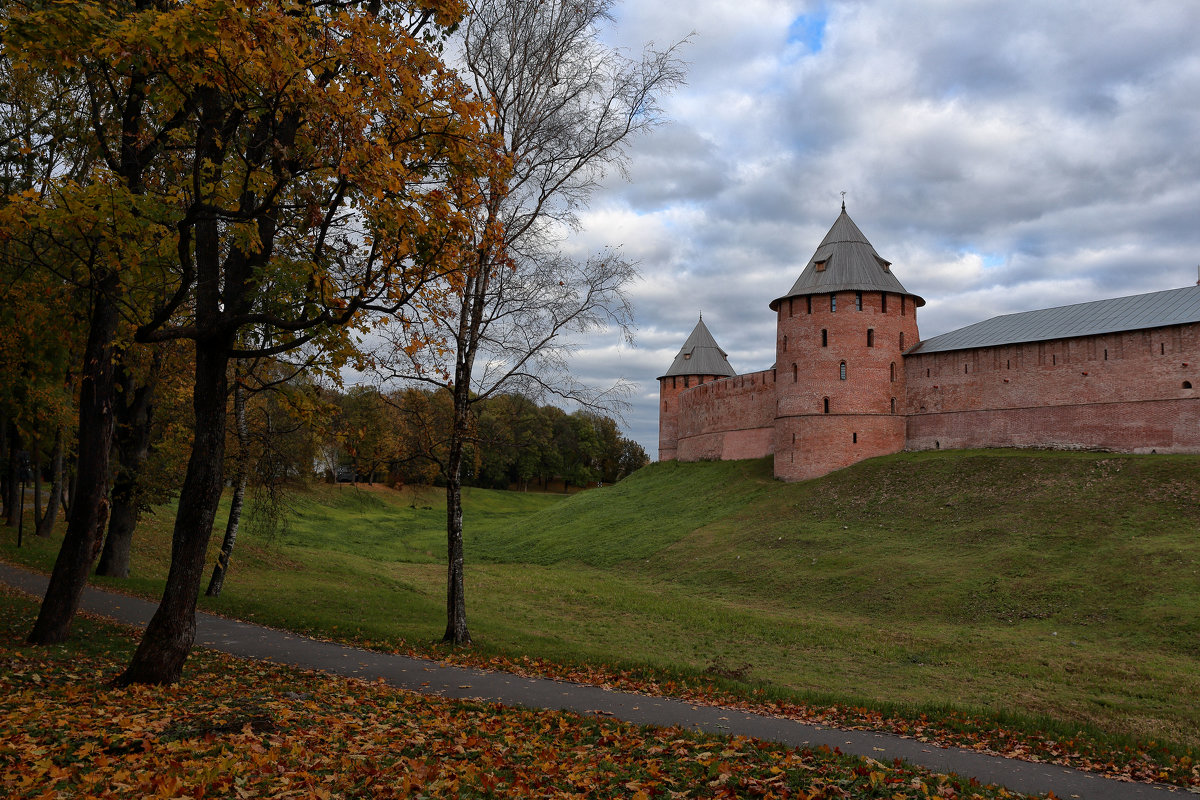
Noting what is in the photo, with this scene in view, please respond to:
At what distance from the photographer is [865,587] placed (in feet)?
75.8

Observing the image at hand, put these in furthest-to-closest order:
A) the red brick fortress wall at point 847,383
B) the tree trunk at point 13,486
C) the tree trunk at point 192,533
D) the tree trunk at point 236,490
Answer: the red brick fortress wall at point 847,383, the tree trunk at point 13,486, the tree trunk at point 236,490, the tree trunk at point 192,533

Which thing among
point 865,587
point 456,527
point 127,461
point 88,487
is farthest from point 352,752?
point 865,587

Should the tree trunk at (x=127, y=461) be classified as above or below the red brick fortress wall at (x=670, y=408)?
below

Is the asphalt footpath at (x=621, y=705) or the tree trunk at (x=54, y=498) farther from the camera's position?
the tree trunk at (x=54, y=498)

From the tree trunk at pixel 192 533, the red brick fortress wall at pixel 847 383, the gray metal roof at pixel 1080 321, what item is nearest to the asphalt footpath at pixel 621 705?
the tree trunk at pixel 192 533

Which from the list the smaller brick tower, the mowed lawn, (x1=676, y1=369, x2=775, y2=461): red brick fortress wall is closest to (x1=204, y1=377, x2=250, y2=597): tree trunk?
the mowed lawn

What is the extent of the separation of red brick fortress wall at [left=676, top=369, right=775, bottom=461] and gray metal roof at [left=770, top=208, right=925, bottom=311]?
261 inches

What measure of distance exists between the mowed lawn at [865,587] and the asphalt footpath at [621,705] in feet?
A: 5.54

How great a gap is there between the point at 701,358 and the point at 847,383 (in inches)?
899

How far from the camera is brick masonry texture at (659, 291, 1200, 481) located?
1102 inches

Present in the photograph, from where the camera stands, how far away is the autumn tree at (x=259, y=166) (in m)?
6.46

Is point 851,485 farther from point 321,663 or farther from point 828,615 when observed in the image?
point 321,663

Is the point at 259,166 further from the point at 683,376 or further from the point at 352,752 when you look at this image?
the point at 683,376

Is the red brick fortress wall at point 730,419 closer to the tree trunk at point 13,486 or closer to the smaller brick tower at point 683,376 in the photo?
the smaller brick tower at point 683,376
